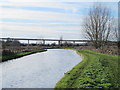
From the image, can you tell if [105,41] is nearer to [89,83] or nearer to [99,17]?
[99,17]

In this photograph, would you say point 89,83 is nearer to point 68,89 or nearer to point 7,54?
point 68,89

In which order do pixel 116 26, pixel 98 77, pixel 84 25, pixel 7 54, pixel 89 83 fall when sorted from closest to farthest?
1. pixel 89 83
2. pixel 98 77
3. pixel 7 54
4. pixel 116 26
5. pixel 84 25

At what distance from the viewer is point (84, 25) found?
40.0 meters

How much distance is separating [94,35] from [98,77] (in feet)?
91.6

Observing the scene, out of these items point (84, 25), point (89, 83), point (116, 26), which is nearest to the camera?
point (89, 83)

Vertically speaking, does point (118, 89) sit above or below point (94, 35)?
below

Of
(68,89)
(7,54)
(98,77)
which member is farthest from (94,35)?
(68,89)

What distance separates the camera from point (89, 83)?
8398mm

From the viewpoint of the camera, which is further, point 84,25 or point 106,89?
point 84,25

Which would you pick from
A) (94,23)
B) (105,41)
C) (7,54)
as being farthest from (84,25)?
(7,54)

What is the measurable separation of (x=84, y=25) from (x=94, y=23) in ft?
10.8

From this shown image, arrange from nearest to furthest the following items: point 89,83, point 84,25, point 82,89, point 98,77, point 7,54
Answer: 1. point 82,89
2. point 89,83
3. point 98,77
4. point 7,54
5. point 84,25

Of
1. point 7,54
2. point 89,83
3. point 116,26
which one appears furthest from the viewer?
point 116,26

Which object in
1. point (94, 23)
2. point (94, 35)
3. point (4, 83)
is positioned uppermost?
point (94, 23)
